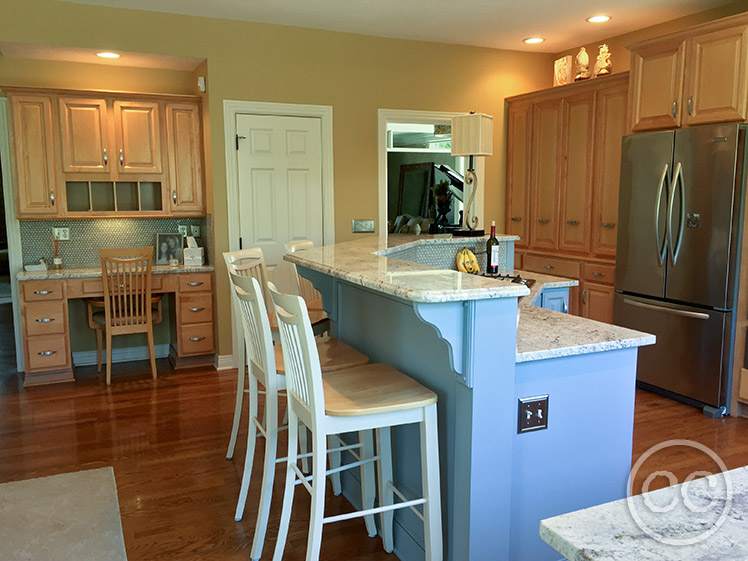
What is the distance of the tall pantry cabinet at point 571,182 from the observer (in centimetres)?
483

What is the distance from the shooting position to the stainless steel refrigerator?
3768 mm

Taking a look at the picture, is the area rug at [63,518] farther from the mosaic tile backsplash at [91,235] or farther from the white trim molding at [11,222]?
the mosaic tile backsplash at [91,235]

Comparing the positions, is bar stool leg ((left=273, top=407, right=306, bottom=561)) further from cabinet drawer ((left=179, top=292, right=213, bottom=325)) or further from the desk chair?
cabinet drawer ((left=179, top=292, right=213, bottom=325))

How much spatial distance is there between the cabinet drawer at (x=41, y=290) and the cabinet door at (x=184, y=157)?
42.8 inches

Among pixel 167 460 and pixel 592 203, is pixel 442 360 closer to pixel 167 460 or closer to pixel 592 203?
pixel 167 460

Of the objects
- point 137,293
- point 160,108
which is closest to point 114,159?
point 160,108

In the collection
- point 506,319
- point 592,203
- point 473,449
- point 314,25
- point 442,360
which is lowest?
point 473,449

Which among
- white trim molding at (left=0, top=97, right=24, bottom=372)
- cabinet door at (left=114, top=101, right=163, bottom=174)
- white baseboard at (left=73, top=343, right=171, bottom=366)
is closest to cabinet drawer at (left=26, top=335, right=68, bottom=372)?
white trim molding at (left=0, top=97, right=24, bottom=372)

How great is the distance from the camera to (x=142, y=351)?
5453 mm

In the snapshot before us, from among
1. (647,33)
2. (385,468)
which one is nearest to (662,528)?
(385,468)

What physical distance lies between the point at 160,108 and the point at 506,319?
4.09 metres

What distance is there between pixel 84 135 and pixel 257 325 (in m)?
3.29

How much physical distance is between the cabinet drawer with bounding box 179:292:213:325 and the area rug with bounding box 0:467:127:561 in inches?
Result: 75.8

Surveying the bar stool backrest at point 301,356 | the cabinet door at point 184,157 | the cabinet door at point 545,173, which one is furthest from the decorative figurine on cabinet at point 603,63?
the bar stool backrest at point 301,356
